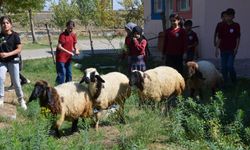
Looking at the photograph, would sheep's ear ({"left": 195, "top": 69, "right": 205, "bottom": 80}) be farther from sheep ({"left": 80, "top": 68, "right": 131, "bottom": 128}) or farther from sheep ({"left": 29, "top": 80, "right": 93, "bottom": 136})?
sheep ({"left": 29, "top": 80, "right": 93, "bottom": 136})

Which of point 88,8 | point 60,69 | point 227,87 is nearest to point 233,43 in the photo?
point 227,87

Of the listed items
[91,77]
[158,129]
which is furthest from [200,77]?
[158,129]

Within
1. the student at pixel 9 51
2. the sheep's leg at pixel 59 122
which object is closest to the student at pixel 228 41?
the student at pixel 9 51

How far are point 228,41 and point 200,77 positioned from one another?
1.94 meters

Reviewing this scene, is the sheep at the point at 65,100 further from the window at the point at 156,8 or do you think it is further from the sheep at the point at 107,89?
the window at the point at 156,8

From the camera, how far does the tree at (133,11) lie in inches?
1161

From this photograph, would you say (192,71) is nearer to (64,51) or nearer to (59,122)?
(64,51)

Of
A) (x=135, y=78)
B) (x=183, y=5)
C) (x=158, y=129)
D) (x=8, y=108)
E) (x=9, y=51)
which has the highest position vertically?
(x=183, y=5)

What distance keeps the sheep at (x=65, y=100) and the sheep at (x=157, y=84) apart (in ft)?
2.98

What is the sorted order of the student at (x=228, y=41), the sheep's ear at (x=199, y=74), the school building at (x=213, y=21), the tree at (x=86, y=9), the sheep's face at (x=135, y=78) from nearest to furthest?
1. the sheep's face at (x=135, y=78)
2. the sheep's ear at (x=199, y=74)
3. the student at (x=228, y=41)
4. the school building at (x=213, y=21)
5. the tree at (x=86, y=9)

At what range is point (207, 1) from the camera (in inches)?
664

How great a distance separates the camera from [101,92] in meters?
8.05

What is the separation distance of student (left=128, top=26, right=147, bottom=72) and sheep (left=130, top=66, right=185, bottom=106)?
523 millimetres

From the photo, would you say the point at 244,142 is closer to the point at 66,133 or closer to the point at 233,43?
the point at 66,133
